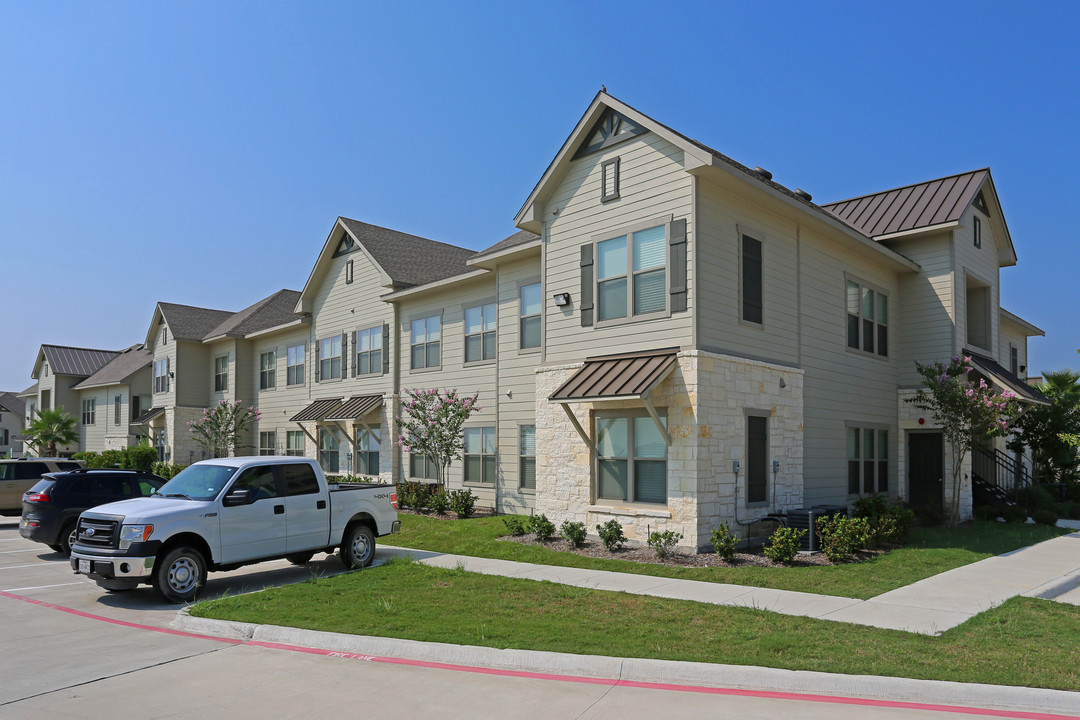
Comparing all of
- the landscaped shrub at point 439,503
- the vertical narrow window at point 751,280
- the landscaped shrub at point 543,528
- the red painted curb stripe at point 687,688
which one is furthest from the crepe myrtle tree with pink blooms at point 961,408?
the red painted curb stripe at point 687,688

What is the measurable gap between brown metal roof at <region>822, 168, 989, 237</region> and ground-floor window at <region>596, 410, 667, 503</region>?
10971 millimetres

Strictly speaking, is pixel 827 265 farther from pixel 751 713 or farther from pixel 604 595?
pixel 751 713

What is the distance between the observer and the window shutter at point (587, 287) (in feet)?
53.0

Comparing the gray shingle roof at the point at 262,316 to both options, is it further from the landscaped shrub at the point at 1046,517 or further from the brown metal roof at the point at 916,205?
the landscaped shrub at the point at 1046,517

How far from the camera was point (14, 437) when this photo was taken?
78.2 m

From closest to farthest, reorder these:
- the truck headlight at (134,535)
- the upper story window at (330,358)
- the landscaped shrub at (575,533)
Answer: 1. the truck headlight at (134,535)
2. the landscaped shrub at (575,533)
3. the upper story window at (330,358)

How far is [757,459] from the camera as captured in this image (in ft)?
51.0

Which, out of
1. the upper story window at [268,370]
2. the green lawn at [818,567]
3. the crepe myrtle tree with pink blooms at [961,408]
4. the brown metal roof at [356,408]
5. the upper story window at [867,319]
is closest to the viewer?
the green lawn at [818,567]

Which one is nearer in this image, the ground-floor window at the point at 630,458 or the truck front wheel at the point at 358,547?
the truck front wheel at the point at 358,547

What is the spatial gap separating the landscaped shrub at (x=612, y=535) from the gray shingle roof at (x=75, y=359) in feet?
163

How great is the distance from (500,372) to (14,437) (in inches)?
3058

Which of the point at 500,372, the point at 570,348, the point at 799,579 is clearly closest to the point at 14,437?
the point at 500,372

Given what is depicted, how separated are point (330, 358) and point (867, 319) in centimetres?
1864

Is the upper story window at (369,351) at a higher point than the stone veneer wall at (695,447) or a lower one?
higher
